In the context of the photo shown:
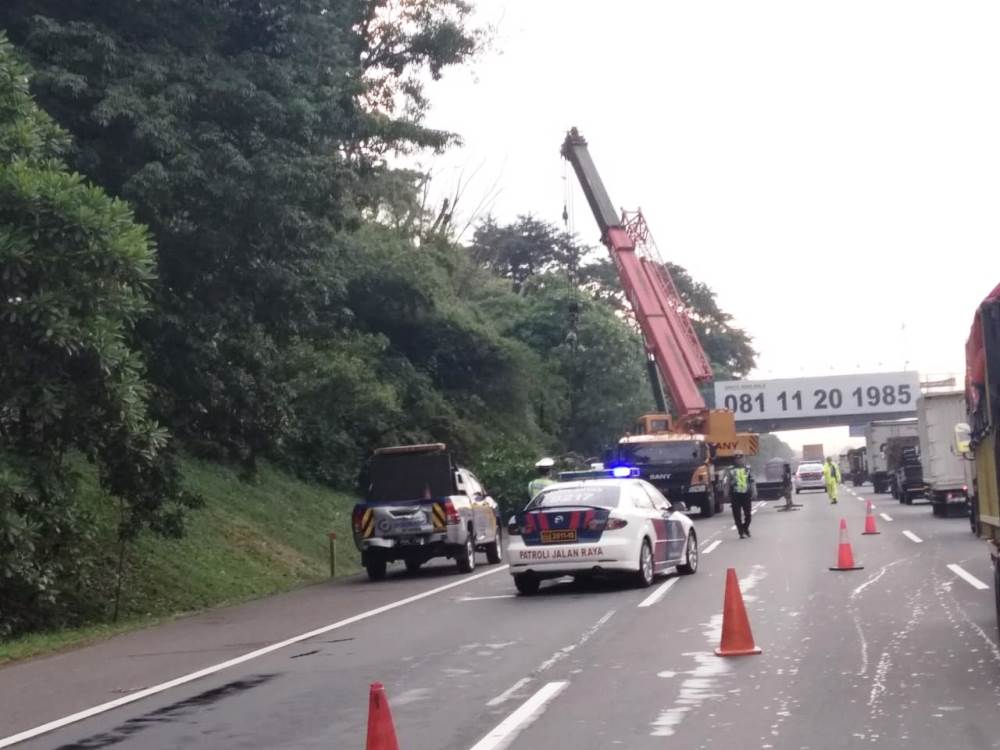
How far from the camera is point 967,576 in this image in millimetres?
19578

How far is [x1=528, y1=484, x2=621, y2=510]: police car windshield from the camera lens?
19453 mm

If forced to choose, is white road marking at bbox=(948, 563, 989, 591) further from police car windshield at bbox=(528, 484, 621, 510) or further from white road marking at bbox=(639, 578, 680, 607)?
police car windshield at bbox=(528, 484, 621, 510)

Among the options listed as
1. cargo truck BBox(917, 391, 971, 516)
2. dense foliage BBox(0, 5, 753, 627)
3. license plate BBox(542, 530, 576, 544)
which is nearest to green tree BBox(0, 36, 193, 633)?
dense foliage BBox(0, 5, 753, 627)

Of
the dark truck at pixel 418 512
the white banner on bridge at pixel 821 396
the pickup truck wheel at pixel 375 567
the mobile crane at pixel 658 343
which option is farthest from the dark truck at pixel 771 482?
the pickup truck wheel at pixel 375 567

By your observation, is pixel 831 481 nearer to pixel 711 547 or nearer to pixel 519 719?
pixel 711 547

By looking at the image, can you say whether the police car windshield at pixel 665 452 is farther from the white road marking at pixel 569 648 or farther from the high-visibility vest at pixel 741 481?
the white road marking at pixel 569 648

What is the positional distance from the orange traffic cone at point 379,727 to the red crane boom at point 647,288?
32.9 meters

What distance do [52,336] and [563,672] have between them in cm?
679

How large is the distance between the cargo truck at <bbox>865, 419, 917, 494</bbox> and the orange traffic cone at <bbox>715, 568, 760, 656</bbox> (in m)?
46.2

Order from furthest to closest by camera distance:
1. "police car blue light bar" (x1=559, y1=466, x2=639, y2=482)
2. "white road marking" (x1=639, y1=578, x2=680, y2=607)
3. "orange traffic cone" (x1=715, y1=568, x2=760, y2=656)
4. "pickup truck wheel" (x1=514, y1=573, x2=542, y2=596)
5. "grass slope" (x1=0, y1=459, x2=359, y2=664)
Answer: "police car blue light bar" (x1=559, y1=466, x2=639, y2=482) < "grass slope" (x1=0, y1=459, x2=359, y2=664) < "pickup truck wheel" (x1=514, y1=573, x2=542, y2=596) < "white road marking" (x1=639, y1=578, x2=680, y2=607) < "orange traffic cone" (x1=715, y1=568, x2=760, y2=656)

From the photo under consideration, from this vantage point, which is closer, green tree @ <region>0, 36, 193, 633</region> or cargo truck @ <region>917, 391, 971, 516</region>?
green tree @ <region>0, 36, 193, 633</region>

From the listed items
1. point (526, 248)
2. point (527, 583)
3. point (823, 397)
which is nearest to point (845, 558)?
point (527, 583)

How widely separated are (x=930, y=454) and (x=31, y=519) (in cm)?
2424

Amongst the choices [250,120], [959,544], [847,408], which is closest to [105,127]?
[250,120]
